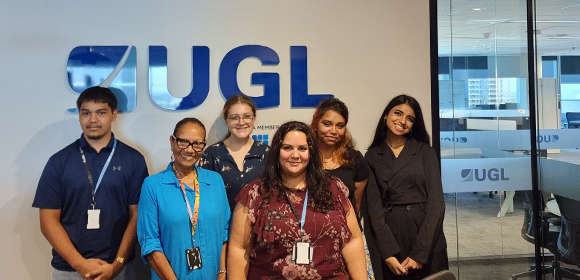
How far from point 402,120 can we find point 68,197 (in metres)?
2.09

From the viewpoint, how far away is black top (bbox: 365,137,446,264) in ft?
9.45

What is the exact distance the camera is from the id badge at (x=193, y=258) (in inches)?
94.3

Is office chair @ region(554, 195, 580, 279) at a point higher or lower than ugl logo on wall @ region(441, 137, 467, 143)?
lower

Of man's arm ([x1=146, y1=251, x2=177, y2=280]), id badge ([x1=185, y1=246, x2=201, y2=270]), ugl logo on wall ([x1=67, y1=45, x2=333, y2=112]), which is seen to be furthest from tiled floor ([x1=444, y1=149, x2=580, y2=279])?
man's arm ([x1=146, y1=251, x2=177, y2=280])

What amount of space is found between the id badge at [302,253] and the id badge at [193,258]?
0.57 m

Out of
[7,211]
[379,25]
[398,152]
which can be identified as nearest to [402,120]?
[398,152]

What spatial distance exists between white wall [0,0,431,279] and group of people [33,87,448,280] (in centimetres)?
53

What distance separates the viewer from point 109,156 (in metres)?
2.79

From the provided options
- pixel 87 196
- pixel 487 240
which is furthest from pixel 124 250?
pixel 487 240

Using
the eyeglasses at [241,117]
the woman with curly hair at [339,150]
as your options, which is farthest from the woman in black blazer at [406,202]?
the eyeglasses at [241,117]

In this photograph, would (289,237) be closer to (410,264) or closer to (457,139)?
(410,264)

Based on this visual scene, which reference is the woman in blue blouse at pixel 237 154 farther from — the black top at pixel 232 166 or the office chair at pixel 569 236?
the office chair at pixel 569 236

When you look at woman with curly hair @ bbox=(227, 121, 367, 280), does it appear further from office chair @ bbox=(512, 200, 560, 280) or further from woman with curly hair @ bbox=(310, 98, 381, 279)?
office chair @ bbox=(512, 200, 560, 280)

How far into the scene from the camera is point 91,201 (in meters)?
2.70
